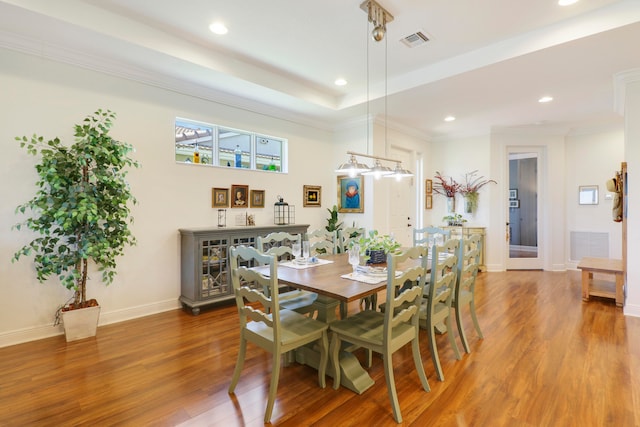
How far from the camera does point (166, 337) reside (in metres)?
3.07

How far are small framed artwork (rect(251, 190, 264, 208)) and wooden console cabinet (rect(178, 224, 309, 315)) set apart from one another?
65 cm

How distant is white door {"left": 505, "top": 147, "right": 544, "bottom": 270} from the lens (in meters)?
6.26

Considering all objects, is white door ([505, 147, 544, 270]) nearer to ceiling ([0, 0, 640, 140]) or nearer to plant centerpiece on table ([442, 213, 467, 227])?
plant centerpiece on table ([442, 213, 467, 227])

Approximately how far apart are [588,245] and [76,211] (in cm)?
805

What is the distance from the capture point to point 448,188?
21.6 feet

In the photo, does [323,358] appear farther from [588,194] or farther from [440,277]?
[588,194]

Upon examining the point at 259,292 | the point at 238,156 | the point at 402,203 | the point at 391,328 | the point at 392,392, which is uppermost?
the point at 238,156

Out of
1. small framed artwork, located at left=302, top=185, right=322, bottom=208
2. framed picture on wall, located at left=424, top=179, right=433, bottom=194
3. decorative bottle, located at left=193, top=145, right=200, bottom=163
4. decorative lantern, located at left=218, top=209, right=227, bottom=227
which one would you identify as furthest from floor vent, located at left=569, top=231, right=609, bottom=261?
decorative bottle, located at left=193, top=145, right=200, bottom=163

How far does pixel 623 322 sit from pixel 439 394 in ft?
9.34

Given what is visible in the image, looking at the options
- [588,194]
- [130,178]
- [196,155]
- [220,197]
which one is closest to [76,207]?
[130,178]

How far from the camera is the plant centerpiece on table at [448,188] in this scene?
657 centimetres

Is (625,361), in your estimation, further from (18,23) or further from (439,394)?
(18,23)

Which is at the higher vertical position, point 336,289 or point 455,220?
point 455,220

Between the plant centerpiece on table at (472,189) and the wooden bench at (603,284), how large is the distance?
2079mm
